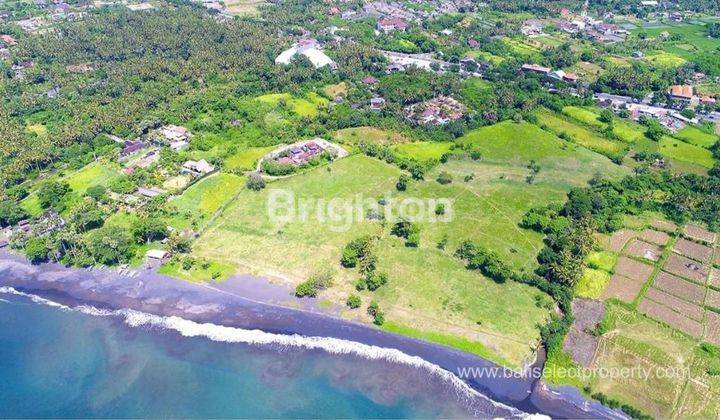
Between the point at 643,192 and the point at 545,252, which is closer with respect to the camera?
the point at 545,252

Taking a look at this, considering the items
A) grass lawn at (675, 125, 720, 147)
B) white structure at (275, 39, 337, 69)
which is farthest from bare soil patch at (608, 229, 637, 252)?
white structure at (275, 39, 337, 69)

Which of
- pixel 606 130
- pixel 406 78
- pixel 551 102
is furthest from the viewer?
pixel 406 78

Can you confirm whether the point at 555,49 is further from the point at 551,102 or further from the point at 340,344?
the point at 340,344

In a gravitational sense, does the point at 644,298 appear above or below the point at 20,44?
below

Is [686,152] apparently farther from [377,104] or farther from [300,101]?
[300,101]

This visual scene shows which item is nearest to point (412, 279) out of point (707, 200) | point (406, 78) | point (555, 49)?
point (707, 200)

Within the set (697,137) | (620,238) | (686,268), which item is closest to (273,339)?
(620,238)

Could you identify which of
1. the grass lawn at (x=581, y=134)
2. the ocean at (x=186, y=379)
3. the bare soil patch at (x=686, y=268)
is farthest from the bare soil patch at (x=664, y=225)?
the ocean at (x=186, y=379)
